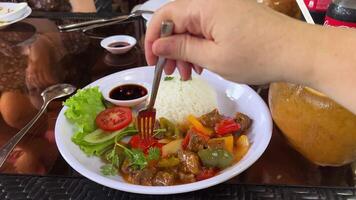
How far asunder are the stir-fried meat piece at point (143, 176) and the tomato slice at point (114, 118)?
22cm

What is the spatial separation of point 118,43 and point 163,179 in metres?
0.97

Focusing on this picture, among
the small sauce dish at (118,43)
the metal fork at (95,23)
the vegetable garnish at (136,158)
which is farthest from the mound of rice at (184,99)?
the metal fork at (95,23)

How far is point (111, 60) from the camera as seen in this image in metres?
1.75

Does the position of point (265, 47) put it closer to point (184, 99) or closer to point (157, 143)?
point (157, 143)

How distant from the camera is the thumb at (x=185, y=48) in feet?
2.88

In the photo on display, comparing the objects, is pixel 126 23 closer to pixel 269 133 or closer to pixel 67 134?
pixel 67 134

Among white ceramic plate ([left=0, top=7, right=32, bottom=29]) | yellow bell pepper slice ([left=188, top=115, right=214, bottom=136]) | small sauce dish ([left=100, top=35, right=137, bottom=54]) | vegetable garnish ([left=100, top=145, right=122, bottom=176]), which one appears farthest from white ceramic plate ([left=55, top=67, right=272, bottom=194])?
white ceramic plate ([left=0, top=7, right=32, bottom=29])

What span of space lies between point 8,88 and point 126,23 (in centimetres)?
79

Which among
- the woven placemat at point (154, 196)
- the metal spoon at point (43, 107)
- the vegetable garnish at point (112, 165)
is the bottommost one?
the woven placemat at point (154, 196)

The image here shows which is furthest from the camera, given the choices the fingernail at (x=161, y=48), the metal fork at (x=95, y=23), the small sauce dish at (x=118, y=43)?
the metal fork at (x=95, y=23)

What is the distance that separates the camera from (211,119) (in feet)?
4.11

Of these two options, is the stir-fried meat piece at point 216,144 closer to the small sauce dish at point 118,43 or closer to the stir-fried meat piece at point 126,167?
the stir-fried meat piece at point 126,167

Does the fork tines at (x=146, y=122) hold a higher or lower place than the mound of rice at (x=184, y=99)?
higher

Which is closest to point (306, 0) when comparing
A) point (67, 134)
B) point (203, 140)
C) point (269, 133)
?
point (269, 133)
